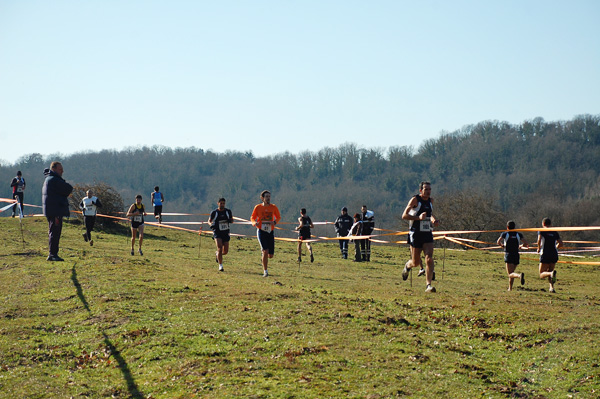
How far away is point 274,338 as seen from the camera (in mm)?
8945

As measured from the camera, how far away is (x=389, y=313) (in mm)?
10641

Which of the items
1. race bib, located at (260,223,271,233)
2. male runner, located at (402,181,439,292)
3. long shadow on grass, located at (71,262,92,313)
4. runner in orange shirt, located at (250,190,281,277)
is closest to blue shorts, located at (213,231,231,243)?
runner in orange shirt, located at (250,190,281,277)

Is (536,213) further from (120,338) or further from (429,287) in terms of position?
(120,338)

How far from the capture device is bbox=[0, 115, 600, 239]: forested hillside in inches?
3935

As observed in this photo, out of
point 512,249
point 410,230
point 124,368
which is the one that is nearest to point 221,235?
point 410,230

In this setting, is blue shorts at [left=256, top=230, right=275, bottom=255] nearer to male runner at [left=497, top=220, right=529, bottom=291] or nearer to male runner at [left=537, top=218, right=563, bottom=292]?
male runner at [left=497, top=220, right=529, bottom=291]

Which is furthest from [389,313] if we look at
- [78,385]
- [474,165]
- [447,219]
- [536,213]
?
[474,165]

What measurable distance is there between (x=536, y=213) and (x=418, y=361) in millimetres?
76127

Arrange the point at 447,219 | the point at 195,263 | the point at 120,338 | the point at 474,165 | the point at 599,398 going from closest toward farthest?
the point at 599,398
the point at 120,338
the point at 195,263
the point at 447,219
the point at 474,165

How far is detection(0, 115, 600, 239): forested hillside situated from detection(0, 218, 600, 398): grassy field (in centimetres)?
7121

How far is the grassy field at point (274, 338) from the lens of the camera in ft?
23.8

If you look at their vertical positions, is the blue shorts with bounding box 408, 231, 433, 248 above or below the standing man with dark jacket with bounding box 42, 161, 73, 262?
below

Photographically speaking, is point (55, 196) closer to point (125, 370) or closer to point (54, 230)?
point (54, 230)

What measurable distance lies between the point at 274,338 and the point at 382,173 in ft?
444
